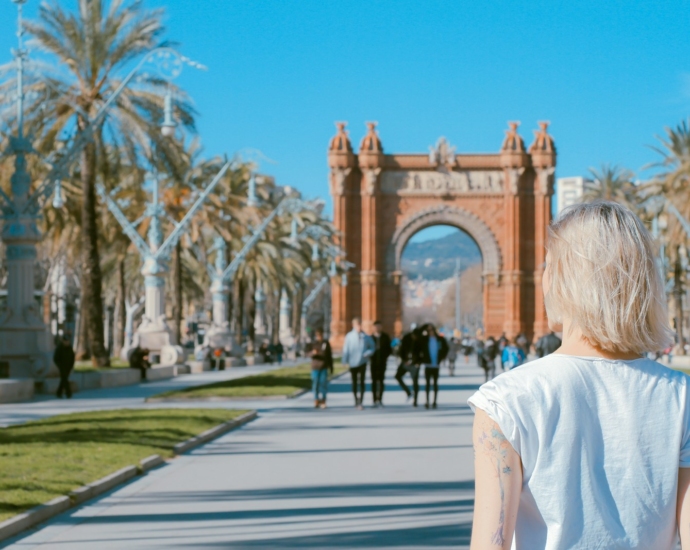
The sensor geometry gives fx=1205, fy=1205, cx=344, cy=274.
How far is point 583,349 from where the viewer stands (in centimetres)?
263

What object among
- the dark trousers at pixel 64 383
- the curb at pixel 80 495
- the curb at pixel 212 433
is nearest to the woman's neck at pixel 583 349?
the curb at pixel 80 495

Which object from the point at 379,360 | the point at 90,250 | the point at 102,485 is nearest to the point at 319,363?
the point at 379,360

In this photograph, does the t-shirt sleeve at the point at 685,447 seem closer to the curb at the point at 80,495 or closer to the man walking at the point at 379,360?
the curb at the point at 80,495

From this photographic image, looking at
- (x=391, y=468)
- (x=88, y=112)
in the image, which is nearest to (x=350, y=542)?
(x=391, y=468)

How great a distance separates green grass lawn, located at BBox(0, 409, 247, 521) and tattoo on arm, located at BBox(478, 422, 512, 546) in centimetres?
673

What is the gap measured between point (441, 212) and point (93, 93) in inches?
1967

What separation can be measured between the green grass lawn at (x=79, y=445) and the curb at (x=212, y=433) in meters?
0.12

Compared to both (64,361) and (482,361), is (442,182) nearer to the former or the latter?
(482,361)

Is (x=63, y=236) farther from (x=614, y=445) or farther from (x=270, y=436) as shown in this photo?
(x=614, y=445)

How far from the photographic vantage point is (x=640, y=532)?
2529 mm

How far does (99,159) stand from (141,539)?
85.3ft

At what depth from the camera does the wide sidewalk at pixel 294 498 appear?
8.16m

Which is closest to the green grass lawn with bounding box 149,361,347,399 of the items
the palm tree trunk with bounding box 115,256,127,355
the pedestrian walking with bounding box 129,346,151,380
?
the pedestrian walking with bounding box 129,346,151,380

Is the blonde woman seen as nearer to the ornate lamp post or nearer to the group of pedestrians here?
the group of pedestrians
